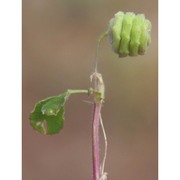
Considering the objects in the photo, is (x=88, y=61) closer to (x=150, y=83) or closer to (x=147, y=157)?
(x=150, y=83)

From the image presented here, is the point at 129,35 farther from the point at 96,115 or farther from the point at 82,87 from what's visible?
the point at 82,87

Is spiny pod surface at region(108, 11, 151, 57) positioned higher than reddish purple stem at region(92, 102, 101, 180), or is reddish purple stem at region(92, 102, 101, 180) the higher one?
spiny pod surface at region(108, 11, 151, 57)

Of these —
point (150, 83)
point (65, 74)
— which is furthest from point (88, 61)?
point (150, 83)

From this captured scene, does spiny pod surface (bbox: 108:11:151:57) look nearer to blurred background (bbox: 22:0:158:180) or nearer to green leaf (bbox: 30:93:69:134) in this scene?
green leaf (bbox: 30:93:69:134)

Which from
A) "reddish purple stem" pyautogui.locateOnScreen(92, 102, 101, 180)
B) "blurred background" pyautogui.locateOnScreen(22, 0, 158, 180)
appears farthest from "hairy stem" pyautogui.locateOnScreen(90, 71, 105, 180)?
"blurred background" pyautogui.locateOnScreen(22, 0, 158, 180)

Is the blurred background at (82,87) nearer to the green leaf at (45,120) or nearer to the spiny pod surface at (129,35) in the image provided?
the green leaf at (45,120)

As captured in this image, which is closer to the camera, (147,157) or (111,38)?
(111,38)
